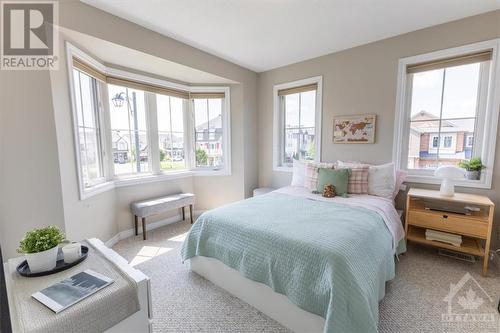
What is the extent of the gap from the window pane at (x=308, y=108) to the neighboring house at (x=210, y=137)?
1.39m

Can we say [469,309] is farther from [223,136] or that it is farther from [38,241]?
[223,136]

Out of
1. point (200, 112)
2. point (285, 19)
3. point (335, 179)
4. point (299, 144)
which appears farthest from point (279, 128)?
point (285, 19)

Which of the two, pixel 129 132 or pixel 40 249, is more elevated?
pixel 129 132

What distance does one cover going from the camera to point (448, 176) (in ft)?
7.15

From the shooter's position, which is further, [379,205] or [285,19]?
[285,19]

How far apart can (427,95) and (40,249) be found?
3.67m

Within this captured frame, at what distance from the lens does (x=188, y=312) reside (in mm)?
1674

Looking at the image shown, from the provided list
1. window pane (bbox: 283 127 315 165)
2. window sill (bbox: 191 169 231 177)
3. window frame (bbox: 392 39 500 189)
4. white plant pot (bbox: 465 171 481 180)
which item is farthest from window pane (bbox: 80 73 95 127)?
white plant pot (bbox: 465 171 481 180)

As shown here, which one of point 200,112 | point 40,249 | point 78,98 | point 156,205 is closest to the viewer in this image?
point 40,249

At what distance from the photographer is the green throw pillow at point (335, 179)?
2.53 metres

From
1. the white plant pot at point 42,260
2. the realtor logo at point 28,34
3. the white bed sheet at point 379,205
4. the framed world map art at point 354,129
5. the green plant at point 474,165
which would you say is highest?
the realtor logo at point 28,34

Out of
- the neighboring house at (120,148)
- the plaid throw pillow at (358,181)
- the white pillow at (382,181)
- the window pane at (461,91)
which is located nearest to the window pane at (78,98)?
the neighboring house at (120,148)

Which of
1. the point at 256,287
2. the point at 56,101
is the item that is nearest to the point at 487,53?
the point at 256,287

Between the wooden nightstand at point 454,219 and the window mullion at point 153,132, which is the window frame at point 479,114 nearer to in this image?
the wooden nightstand at point 454,219
